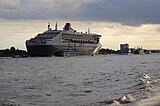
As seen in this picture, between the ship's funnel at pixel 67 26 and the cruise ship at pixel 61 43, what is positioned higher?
the ship's funnel at pixel 67 26

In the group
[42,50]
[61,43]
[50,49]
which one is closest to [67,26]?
[61,43]

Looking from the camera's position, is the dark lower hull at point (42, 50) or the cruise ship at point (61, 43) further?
the cruise ship at point (61, 43)

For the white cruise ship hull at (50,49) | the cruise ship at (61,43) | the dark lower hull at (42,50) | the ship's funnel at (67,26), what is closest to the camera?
the dark lower hull at (42,50)

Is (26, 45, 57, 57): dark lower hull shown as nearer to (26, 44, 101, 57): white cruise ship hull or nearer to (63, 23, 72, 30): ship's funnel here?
(26, 44, 101, 57): white cruise ship hull

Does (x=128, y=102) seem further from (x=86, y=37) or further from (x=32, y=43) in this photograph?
(x=86, y=37)

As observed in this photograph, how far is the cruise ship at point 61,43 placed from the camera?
132m

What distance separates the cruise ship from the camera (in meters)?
132

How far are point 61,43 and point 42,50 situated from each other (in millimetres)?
8478

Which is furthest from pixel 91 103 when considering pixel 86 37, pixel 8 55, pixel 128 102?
pixel 8 55

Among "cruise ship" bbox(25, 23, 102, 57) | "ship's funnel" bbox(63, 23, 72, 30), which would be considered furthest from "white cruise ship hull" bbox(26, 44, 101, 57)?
"ship's funnel" bbox(63, 23, 72, 30)

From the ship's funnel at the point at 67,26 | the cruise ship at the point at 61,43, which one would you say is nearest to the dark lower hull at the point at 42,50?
the cruise ship at the point at 61,43

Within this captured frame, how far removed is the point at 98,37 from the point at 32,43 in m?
38.3

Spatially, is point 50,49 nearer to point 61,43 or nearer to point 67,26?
point 61,43

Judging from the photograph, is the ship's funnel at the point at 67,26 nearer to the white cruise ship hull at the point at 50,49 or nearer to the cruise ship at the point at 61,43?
the cruise ship at the point at 61,43
